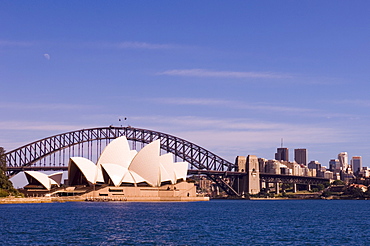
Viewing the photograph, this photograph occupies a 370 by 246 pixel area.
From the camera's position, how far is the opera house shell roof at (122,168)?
4943 inches

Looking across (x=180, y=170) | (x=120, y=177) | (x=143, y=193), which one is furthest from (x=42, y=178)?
(x=180, y=170)

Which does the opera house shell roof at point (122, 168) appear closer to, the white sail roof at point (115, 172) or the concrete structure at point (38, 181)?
the white sail roof at point (115, 172)

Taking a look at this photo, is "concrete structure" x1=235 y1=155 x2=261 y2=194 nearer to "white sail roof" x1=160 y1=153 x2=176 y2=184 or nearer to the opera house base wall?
the opera house base wall

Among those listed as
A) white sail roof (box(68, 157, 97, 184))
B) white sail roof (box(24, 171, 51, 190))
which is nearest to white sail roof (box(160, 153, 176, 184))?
white sail roof (box(68, 157, 97, 184))

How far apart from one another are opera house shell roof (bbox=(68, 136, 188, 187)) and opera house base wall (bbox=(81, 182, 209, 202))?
4.39ft

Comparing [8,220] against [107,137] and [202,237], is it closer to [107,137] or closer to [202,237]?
[202,237]

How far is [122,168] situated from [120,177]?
2266mm

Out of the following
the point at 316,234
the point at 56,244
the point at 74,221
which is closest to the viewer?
the point at 56,244

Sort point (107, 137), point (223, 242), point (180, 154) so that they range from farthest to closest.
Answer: point (180, 154)
point (107, 137)
point (223, 242)

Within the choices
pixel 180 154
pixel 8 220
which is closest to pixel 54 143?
pixel 180 154

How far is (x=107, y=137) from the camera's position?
160125 mm

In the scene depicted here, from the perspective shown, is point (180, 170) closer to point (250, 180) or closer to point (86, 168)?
point (86, 168)

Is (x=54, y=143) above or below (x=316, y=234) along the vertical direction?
above

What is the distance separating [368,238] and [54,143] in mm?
124301
